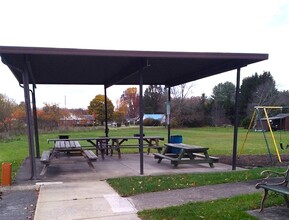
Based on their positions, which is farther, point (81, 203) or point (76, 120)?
point (76, 120)

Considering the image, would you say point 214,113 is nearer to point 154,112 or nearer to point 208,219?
point 154,112

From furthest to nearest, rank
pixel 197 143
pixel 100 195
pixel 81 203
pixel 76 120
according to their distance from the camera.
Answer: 1. pixel 76 120
2. pixel 197 143
3. pixel 100 195
4. pixel 81 203

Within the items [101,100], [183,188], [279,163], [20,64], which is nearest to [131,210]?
[183,188]

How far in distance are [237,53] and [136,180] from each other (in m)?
3.98

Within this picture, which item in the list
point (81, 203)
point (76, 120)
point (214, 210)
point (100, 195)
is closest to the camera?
point (214, 210)

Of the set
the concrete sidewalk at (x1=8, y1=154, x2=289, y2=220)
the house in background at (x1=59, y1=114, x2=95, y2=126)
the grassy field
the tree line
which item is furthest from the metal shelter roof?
the tree line

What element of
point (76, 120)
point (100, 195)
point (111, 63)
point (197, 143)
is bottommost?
point (197, 143)

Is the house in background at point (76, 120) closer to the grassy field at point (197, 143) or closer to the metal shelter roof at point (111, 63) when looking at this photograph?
the grassy field at point (197, 143)

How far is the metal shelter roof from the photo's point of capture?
744 centimetres

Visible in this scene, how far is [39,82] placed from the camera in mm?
13578

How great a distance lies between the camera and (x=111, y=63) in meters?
9.34

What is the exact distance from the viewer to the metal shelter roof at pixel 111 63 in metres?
7.44

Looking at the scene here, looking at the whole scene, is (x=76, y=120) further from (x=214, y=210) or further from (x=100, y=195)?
(x=214, y=210)

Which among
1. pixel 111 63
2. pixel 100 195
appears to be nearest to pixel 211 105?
pixel 111 63
